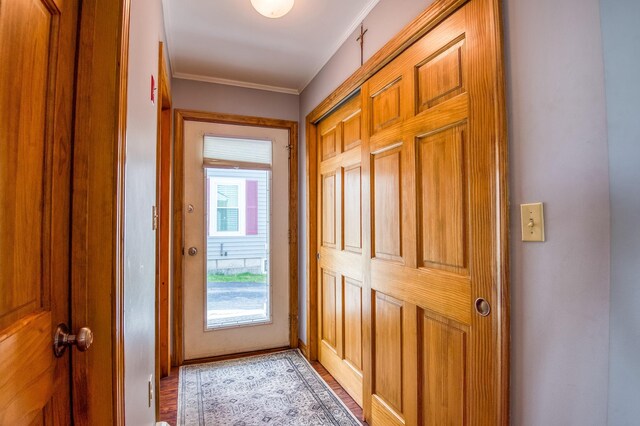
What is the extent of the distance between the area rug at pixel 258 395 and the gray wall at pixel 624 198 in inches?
59.4

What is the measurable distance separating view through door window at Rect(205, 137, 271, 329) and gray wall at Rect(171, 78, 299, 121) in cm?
28

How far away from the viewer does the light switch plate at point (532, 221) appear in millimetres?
939

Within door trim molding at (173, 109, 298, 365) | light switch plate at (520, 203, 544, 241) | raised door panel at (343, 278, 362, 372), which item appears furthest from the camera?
door trim molding at (173, 109, 298, 365)

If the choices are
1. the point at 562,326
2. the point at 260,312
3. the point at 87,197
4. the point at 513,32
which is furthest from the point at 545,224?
the point at 260,312

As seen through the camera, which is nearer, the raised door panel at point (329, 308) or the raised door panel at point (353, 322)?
the raised door panel at point (353, 322)

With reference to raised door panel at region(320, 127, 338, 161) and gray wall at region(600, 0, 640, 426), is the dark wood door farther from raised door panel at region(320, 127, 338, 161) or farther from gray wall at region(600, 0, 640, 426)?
raised door panel at region(320, 127, 338, 161)

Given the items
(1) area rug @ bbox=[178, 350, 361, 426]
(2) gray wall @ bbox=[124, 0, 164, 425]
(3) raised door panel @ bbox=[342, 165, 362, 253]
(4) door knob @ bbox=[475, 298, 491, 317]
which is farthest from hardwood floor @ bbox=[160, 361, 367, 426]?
(4) door knob @ bbox=[475, 298, 491, 317]

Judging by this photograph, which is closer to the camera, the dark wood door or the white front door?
the dark wood door

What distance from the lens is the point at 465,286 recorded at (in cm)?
120

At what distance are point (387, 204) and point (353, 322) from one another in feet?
3.04

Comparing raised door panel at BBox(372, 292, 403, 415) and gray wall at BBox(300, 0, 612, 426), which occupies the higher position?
gray wall at BBox(300, 0, 612, 426)

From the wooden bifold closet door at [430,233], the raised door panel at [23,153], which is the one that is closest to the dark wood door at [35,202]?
the raised door panel at [23,153]

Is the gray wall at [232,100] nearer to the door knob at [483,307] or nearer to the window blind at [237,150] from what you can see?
the window blind at [237,150]

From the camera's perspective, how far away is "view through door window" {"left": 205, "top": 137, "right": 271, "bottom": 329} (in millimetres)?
2820
